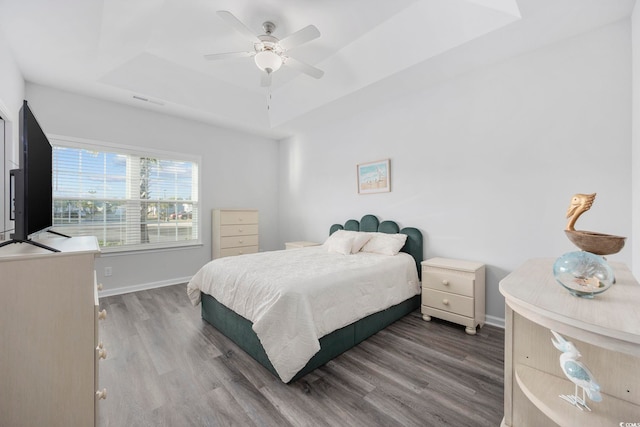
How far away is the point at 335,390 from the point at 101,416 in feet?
4.54

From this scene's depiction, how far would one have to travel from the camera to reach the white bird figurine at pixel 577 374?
893mm

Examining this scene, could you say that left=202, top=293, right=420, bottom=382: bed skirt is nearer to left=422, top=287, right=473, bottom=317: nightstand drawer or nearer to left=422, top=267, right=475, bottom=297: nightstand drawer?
left=422, top=287, right=473, bottom=317: nightstand drawer

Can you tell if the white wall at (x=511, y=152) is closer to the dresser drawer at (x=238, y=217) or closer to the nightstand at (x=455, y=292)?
the nightstand at (x=455, y=292)

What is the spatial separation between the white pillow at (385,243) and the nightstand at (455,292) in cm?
41

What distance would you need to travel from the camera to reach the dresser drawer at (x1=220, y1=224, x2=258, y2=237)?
4.34m

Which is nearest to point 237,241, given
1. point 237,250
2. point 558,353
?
point 237,250

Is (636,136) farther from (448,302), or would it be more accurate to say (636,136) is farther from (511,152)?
(448,302)

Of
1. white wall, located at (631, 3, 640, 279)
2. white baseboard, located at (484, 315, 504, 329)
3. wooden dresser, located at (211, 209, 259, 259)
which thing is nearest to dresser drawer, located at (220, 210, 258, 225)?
wooden dresser, located at (211, 209, 259, 259)

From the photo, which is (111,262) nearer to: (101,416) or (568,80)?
(101,416)

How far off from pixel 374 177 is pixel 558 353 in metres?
2.86

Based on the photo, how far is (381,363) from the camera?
6.70 feet

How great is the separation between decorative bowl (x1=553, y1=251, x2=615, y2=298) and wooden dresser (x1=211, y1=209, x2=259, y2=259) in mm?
4142

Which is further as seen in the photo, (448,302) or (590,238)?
(448,302)

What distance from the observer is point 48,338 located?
1.12 m
